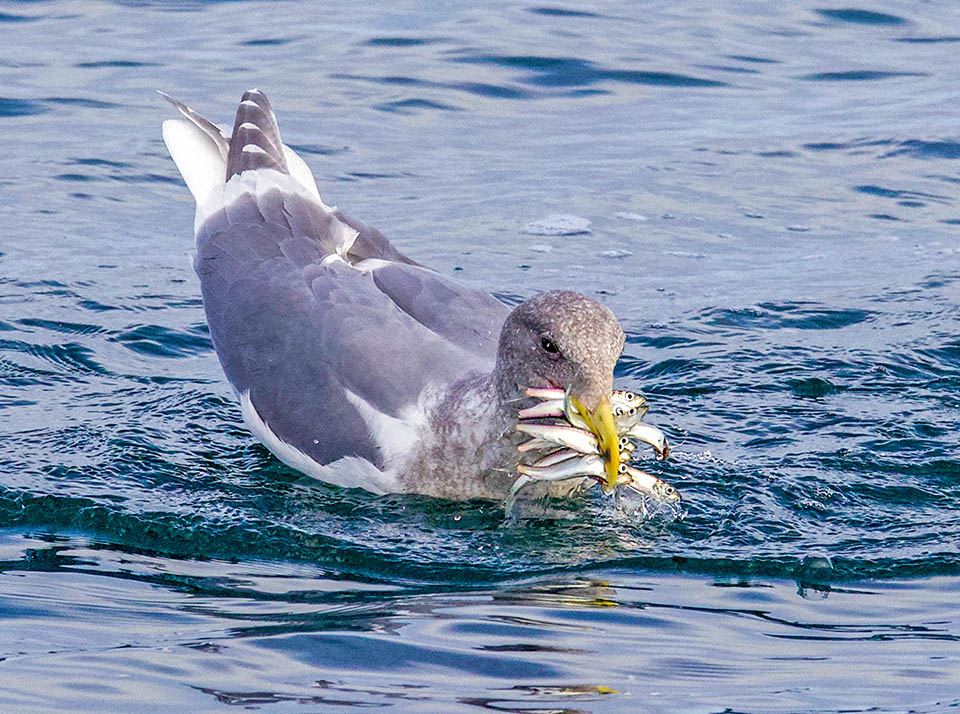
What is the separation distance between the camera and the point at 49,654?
4.67m

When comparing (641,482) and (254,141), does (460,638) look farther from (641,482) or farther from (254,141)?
(254,141)

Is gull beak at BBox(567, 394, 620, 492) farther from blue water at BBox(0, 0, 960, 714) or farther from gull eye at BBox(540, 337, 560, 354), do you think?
blue water at BBox(0, 0, 960, 714)

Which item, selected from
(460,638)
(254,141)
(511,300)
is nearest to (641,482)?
(460,638)

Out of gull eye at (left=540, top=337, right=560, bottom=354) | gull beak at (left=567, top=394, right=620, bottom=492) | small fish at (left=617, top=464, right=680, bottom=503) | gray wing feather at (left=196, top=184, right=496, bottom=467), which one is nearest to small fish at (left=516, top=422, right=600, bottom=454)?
gull beak at (left=567, top=394, right=620, bottom=492)

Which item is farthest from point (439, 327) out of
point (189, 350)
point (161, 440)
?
point (189, 350)

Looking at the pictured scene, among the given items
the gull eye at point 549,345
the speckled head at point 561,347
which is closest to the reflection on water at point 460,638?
the speckled head at point 561,347

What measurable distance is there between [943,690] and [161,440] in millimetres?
3705

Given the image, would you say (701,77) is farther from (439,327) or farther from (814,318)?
(439,327)

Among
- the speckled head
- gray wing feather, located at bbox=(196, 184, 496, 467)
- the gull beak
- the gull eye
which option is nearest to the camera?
the gull beak

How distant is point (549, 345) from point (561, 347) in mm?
81

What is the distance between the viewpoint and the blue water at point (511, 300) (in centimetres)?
468

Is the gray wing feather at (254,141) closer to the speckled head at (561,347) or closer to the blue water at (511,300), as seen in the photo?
the blue water at (511,300)

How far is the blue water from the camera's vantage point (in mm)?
4680

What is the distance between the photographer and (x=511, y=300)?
896cm
